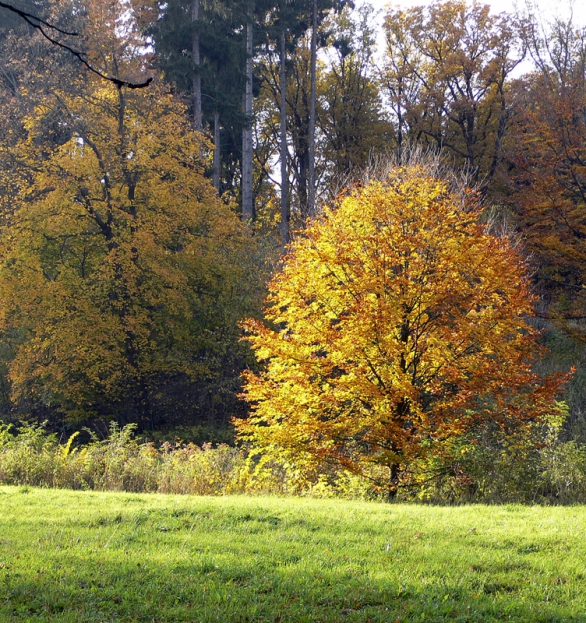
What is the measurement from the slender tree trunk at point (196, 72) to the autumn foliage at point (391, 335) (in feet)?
63.2

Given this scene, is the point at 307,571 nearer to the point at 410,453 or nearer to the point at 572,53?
the point at 410,453

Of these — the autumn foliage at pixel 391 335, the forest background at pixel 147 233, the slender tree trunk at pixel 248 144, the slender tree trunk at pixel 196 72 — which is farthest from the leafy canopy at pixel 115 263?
the autumn foliage at pixel 391 335

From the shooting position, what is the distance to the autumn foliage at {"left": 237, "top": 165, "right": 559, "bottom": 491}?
10047 mm

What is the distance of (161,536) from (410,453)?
491 centimetres

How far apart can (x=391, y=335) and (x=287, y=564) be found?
18.7 ft

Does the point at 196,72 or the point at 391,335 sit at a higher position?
the point at 196,72

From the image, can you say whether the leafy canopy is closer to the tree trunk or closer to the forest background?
the forest background

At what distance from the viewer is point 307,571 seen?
521 cm

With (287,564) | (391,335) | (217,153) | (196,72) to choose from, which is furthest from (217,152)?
(287,564)

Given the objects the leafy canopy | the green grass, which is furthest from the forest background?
the green grass

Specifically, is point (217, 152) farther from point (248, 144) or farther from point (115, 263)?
point (115, 263)

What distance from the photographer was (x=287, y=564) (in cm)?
542

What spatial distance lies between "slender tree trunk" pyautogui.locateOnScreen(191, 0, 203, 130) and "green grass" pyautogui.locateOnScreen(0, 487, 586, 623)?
23.1 metres

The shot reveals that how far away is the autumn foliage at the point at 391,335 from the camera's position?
1005 centimetres
